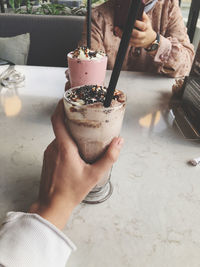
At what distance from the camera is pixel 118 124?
585 millimetres

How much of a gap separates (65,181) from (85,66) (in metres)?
0.59

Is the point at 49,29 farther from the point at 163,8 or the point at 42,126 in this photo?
the point at 42,126

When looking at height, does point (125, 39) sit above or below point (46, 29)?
above

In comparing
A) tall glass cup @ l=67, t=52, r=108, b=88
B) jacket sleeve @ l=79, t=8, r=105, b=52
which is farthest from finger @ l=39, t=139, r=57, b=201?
jacket sleeve @ l=79, t=8, r=105, b=52

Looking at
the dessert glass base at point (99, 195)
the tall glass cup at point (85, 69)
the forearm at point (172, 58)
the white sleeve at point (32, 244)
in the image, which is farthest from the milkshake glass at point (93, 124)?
the forearm at point (172, 58)

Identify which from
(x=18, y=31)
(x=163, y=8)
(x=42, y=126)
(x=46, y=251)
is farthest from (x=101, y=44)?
(x=46, y=251)

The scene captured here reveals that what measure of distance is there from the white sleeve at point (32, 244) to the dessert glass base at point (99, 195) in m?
0.15

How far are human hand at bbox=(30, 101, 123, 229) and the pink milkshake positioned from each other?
0.51 meters

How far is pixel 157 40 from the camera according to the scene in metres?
1.35

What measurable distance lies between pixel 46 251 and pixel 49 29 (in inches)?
97.8

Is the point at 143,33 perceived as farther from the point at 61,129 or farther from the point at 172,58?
the point at 61,129

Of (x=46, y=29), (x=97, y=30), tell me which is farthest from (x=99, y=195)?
(x=46, y=29)

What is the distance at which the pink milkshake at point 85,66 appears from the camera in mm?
934

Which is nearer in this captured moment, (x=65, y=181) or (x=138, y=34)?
(x=65, y=181)
